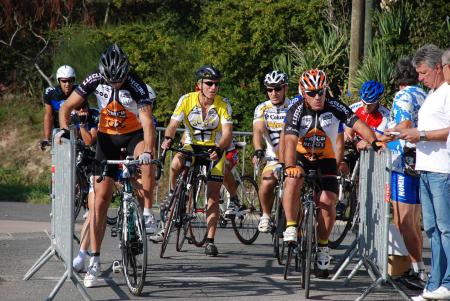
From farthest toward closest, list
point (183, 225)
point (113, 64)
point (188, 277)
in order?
point (183, 225), point (188, 277), point (113, 64)

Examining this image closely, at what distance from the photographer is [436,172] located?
29.2ft

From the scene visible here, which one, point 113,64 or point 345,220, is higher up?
point 113,64

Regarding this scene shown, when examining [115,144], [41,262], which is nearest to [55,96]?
[115,144]

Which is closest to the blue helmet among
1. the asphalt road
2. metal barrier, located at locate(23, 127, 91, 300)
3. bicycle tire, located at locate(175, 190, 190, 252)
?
the asphalt road

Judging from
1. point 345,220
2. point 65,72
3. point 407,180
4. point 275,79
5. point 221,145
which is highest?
point 65,72

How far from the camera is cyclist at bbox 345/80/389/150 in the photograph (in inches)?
460

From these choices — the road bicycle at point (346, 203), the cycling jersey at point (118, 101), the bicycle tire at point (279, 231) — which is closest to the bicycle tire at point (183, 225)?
the bicycle tire at point (279, 231)

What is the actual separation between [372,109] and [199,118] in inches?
79.3

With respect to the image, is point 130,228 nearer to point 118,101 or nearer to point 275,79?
point 118,101

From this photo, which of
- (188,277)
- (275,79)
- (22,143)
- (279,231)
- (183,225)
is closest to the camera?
(188,277)

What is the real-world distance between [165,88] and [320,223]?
12932 mm

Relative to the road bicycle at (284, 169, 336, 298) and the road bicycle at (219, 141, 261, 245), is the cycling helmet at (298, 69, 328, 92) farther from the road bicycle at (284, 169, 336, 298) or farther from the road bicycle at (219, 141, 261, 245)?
the road bicycle at (219, 141, 261, 245)

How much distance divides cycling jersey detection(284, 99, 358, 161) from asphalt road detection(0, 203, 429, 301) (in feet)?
4.29

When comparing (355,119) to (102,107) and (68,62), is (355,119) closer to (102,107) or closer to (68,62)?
(102,107)
